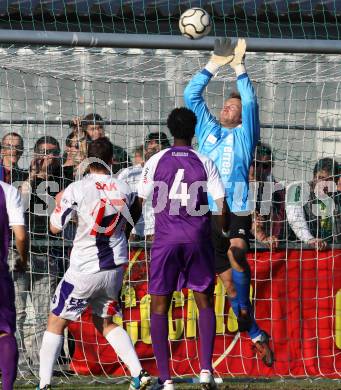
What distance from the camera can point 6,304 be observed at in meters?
7.25

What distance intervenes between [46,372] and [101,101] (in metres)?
3.34

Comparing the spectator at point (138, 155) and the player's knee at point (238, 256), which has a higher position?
the spectator at point (138, 155)

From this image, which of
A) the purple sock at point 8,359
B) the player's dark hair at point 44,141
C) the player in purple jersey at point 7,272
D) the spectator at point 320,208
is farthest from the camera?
the spectator at point 320,208

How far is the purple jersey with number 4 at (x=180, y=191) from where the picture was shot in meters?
8.16

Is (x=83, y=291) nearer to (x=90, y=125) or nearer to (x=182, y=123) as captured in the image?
(x=182, y=123)

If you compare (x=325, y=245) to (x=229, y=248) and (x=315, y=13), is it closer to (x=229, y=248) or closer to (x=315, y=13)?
(x=229, y=248)

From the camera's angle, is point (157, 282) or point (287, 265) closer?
point (157, 282)

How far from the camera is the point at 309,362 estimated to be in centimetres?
1027

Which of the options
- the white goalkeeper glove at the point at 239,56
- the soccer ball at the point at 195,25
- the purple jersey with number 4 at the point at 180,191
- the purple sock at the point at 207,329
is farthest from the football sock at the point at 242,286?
the soccer ball at the point at 195,25

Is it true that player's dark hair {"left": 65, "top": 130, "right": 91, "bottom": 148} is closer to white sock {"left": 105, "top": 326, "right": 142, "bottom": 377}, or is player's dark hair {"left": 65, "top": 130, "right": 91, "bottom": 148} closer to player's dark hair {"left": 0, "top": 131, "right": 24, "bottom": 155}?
player's dark hair {"left": 0, "top": 131, "right": 24, "bottom": 155}

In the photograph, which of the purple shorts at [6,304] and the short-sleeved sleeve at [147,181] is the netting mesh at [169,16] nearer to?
the short-sleeved sleeve at [147,181]

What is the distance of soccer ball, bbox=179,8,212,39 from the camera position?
8.84 metres

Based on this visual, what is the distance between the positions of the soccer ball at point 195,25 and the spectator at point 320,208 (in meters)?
2.31

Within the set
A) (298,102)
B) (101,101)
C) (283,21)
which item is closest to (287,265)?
(298,102)
